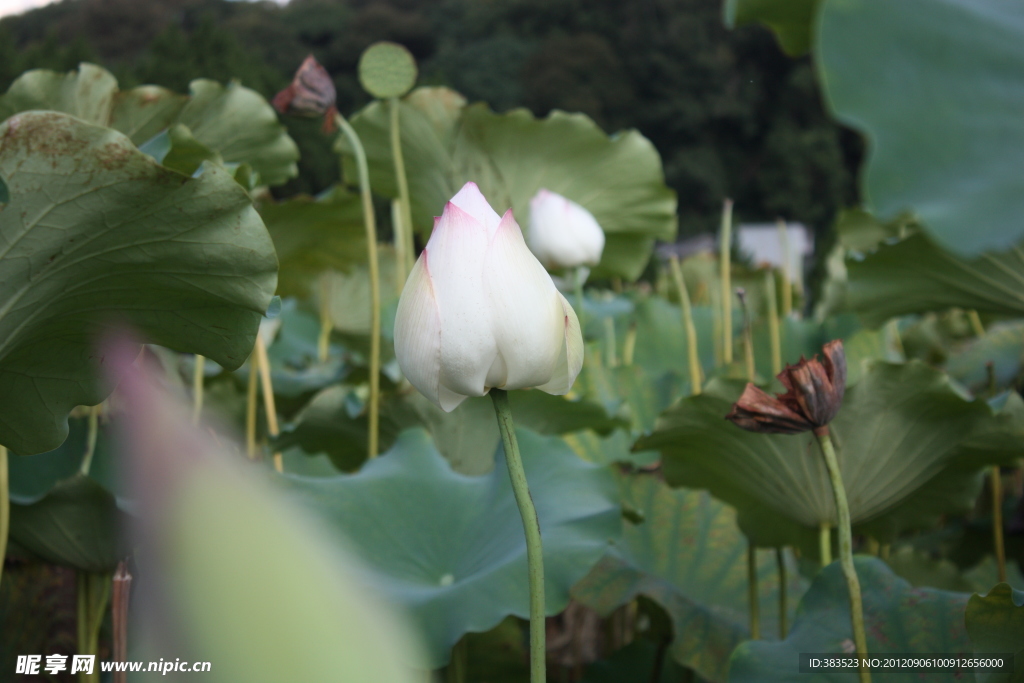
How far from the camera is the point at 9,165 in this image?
410 millimetres

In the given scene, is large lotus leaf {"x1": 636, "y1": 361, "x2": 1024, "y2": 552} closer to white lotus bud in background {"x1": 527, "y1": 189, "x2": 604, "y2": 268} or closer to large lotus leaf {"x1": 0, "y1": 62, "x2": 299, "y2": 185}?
white lotus bud in background {"x1": 527, "y1": 189, "x2": 604, "y2": 268}

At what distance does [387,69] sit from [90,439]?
0.46 m

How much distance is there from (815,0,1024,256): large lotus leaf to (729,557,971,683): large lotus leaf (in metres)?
0.37

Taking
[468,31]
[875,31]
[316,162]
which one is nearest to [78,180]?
[875,31]

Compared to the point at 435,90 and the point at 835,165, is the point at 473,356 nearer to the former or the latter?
the point at 435,90

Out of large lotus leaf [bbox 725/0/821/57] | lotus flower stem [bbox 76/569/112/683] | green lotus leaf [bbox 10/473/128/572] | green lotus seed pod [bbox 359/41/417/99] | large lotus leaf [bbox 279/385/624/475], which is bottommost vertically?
lotus flower stem [bbox 76/569/112/683]

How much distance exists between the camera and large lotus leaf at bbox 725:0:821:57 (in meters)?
0.51

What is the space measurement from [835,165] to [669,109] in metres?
3.84

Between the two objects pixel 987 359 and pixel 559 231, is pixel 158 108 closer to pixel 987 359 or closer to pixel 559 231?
pixel 559 231

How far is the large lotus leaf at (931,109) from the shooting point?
25 cm

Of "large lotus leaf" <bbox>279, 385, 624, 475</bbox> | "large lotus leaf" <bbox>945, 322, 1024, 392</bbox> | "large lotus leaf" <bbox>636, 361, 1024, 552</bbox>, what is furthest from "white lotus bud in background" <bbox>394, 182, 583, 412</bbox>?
"large lotus leaf" <bbox>945, 322, 1024, 392</bbox>

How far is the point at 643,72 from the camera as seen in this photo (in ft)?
61.0

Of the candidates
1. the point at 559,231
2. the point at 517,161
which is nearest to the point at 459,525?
the point at 559,231

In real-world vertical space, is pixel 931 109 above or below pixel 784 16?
below
